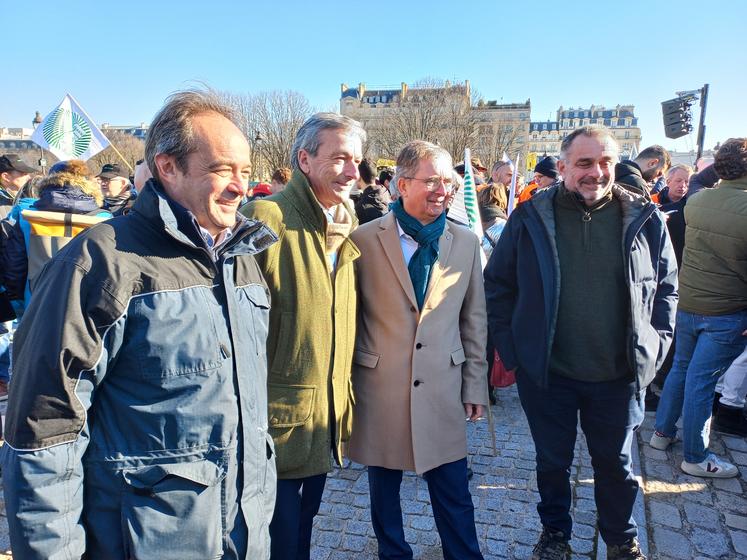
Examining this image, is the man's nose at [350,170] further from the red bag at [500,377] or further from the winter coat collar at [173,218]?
the red bag at [500,377]

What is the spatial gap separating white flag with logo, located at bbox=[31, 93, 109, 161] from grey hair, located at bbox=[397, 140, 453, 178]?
620 cm

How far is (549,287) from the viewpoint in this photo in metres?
2.57

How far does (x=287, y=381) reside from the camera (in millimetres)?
2025

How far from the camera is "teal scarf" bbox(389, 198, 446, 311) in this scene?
2.50 metres

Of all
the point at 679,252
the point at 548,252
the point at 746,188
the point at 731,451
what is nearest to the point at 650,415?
the point at 731,451

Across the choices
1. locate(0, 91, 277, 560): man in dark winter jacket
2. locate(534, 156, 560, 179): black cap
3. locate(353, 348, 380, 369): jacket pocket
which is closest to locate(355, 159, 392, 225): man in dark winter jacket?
locate(534, 156, 560, 179): black cap

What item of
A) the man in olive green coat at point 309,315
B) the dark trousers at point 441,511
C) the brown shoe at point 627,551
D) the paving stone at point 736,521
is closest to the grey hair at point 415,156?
the man in olive green coat at point 309,315

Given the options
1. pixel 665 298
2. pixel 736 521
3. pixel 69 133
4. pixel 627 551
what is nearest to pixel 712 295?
pixel 665 298

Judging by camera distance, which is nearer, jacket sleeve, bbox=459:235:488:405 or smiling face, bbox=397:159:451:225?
smiling face, bbox=397:159:451:225

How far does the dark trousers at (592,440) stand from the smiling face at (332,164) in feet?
4.81

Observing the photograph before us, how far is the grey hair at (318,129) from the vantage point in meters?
2.17

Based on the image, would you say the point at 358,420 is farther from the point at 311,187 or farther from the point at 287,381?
the point at 311,187

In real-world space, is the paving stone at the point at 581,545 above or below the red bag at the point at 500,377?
below

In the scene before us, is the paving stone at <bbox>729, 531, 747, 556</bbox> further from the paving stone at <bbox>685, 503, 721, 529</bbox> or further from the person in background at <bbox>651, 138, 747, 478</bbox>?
the person in background at <bbox>651, 138, 747, 478</bbox>
